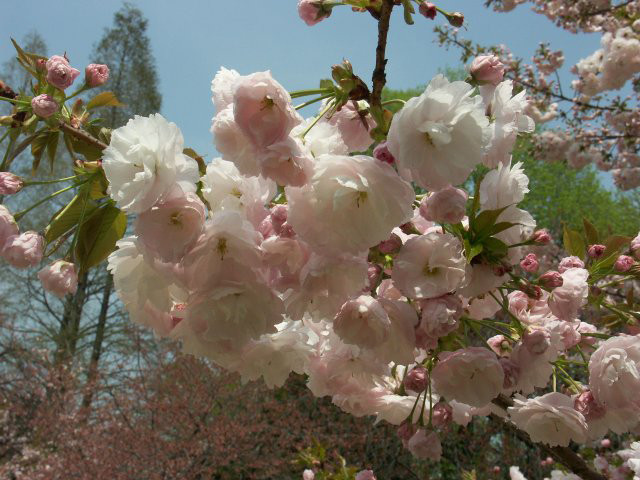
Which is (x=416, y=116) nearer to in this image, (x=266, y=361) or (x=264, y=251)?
(x=264, y=251)

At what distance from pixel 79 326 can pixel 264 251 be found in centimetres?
1107

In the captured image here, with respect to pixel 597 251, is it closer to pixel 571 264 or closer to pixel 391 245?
pixel 571 264

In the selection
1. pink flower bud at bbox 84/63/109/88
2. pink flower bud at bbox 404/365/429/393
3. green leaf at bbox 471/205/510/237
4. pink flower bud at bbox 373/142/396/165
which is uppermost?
pink flower bud at bbox 84/63/109/88

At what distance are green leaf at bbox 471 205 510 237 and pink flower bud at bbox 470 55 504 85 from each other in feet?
0.78

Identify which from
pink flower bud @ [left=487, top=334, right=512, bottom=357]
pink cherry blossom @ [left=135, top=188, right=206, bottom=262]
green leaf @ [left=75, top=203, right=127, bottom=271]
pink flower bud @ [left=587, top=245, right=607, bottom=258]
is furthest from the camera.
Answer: pink flower bud @ [left=587, top=245, right=607, bottom=258]

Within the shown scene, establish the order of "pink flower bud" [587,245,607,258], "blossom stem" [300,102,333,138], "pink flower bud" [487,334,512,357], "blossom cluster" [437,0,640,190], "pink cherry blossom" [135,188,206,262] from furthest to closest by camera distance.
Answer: "blossom cluster" [437,0,640,190]
"pink flower bud" [587,245,607,258]
"pink flower bud" [487,334,512,357]
"blossom stem" [300,102,333,138]
"pink cherry blossom" [135,188,206,262]

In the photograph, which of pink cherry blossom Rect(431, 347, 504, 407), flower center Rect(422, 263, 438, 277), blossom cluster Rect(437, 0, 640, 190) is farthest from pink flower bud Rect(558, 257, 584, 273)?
blossom cluster Rect(437, 0, 640, 190)

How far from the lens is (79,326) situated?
10.5 m

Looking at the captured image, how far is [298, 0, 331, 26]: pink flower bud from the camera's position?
0.74m

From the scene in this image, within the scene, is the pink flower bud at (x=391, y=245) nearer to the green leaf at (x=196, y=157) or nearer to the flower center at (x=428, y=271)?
the flower center at (x=428, y=271)

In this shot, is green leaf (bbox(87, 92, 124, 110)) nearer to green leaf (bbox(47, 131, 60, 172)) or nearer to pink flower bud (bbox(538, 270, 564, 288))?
green leaf (bbox(47, 131, 60, 172))

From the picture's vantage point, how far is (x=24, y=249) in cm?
87

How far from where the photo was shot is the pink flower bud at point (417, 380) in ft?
2.77

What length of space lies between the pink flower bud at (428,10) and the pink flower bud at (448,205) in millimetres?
303
